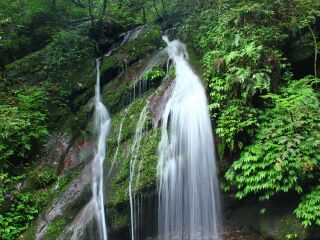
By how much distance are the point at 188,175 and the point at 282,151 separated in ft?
6.43

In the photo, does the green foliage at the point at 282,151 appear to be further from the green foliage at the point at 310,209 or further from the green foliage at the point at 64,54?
the green foliage at the point at 64,54

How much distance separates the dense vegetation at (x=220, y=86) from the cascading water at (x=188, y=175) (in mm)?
340

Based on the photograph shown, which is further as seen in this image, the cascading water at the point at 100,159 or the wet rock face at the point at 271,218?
the cascading water at the point at 100,159

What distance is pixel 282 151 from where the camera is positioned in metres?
5.96

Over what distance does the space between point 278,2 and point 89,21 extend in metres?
7.19

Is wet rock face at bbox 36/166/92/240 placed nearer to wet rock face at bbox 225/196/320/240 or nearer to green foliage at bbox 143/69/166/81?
green foliage at bbox 143/69/166/81

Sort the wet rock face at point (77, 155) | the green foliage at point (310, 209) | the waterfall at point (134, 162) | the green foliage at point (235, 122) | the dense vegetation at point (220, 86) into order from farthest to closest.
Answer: the wet rock face at point (77, 155) → the waterfall at point (134, 162) → the green foliage at point (235, 122) → the dense vegetation at point (220, 86) → the green foliage at point (310, 209)

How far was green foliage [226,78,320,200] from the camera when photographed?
5.75 meters

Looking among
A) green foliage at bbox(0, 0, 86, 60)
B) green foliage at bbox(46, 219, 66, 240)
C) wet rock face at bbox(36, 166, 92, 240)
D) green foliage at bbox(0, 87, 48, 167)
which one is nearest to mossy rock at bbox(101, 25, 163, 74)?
green foliage at bbox(0, 87, 48, 167)

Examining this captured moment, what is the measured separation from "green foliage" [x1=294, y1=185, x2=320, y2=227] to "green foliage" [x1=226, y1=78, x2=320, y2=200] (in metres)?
0.19

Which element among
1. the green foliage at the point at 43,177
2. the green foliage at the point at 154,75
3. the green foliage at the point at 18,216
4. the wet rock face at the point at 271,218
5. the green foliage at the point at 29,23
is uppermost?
the green foliage at the point at 29,23

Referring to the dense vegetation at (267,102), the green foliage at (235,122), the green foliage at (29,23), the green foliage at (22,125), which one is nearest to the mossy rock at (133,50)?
the green foliage at (22,125)

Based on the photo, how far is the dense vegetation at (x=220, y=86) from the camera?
6.10 meters

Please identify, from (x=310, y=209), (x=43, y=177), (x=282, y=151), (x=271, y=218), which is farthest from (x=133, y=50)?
(x=310, y=209)
